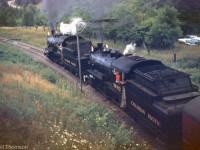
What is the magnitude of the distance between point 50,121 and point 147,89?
339 cm

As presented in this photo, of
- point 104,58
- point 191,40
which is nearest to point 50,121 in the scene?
point 104,58

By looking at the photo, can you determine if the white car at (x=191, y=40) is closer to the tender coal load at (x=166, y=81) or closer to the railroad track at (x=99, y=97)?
the tender coal load at (x=166, y=81)

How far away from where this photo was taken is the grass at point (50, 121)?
306 inches

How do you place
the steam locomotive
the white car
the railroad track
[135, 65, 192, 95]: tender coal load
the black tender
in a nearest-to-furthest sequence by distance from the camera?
1. the black tender
2. the steam locomotive
3. [135, 65, 192, 95]: tender coal load
4. the railroad track
5. the white car

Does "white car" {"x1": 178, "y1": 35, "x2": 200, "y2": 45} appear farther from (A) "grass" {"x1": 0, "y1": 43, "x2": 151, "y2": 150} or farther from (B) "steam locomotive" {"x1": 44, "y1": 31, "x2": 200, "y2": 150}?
(A) "grass" {"x1": 0, "y1": 43, "x2": 151, "y2": 150}

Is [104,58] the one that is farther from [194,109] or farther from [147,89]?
[194,109]

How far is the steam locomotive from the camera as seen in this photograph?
8.31 m

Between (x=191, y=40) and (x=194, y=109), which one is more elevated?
(x=191, y=40)

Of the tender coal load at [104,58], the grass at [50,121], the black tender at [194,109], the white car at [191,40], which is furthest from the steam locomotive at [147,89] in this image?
the white car at [191,40]

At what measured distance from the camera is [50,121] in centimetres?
888

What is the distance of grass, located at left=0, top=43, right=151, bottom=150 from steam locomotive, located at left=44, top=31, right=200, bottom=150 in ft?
2.94

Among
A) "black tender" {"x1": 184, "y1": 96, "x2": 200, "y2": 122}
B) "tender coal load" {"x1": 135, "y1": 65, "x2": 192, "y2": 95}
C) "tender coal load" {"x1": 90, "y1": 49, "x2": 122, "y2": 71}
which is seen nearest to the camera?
"black tender" {"x1": 184, "y1": 96, "x2": 200, "y2": 122}

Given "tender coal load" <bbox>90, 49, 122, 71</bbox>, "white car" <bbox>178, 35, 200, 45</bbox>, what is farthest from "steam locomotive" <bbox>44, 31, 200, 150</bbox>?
"white car" <bbox>178, 35, 200, 45</bbox>

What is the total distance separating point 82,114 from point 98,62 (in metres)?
4.62
